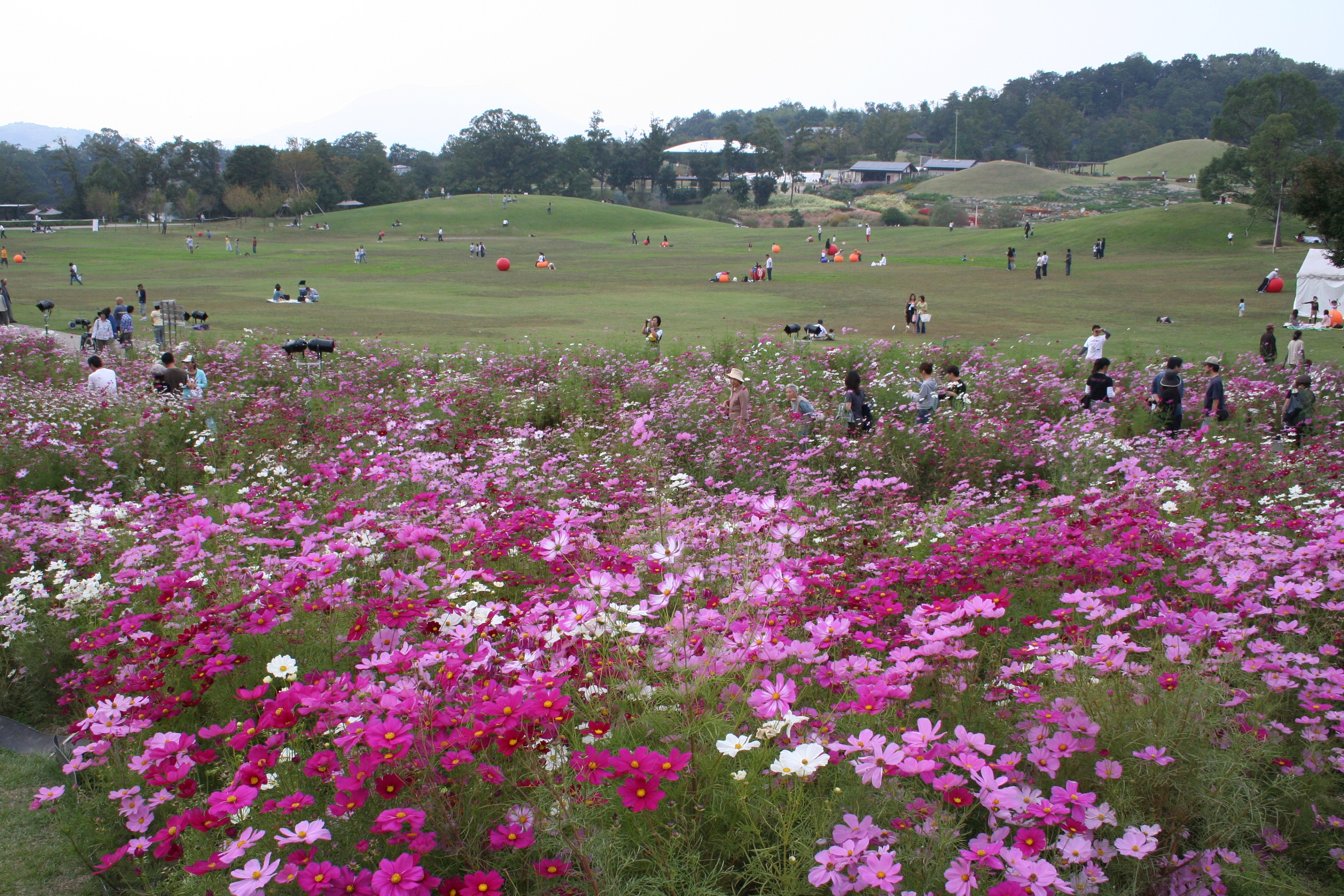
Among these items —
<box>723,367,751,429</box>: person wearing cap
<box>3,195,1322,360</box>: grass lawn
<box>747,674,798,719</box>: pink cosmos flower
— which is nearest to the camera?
<box>747,674,798,719</box>: pink cosmos flower

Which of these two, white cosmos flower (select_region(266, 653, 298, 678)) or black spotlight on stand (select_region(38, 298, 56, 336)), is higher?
black spotlight on stand (select_region(38, 298, 56, 336))

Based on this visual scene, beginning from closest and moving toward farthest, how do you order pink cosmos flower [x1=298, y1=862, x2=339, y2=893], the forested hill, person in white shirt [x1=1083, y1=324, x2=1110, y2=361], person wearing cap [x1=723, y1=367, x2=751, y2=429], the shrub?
pink cosmos flower [x1=298, y1=862, x2=339, y2=893]
person wearing cap [x1=723, y1=367, x2=751, y2=429]
person in white shirt [x1=1083, y1=324, x2=1110, y2=361]
the shrub
the forested hill

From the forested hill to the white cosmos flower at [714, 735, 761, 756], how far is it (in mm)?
116237

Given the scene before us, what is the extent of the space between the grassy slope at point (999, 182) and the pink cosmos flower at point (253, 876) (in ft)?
321

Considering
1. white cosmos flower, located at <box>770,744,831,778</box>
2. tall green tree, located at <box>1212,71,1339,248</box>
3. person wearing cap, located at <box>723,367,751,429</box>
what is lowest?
person wearing cap, located at <box>723,367,751,429</box>

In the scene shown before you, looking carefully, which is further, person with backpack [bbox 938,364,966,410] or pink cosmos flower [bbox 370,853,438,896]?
person with backpack [bbox 938,364,966,410]

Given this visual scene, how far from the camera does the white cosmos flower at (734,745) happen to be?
2.28 m

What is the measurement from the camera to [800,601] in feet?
12.1

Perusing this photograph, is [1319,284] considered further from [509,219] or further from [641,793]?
[509,219]

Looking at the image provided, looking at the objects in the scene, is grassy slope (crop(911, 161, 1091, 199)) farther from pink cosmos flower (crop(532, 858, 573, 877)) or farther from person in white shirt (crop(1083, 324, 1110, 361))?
pink cosmos flower (crop(532, 858, 573, 877))

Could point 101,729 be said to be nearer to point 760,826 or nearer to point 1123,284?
point 760,826

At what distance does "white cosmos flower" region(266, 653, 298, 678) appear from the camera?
301 centimetres

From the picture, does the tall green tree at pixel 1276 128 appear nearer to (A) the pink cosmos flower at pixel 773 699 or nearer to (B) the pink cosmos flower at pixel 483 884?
(A) the pink cosmos flower at pixel 773 699

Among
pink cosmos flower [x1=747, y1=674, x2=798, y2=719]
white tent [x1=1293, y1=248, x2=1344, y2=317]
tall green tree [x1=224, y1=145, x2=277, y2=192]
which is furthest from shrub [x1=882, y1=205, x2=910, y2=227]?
pink cosmos flower [x1=747, y1=674, x2=798, y2=719]
